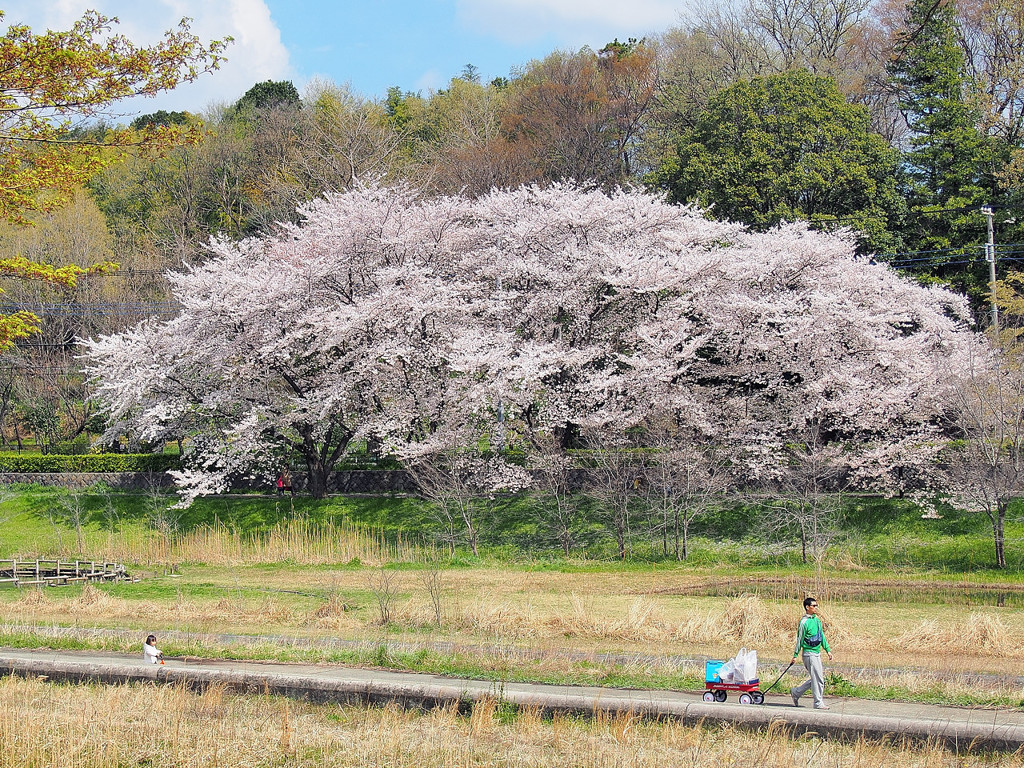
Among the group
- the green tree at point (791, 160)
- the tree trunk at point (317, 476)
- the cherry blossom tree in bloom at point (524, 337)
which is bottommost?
the tree trunk at point (317, 476)

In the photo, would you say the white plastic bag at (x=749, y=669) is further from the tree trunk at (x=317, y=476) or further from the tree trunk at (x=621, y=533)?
the tree trunk at (x=317, y=476)

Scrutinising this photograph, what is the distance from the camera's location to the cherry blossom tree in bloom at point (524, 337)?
26.9 metres

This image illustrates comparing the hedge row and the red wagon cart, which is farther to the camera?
the hedge row

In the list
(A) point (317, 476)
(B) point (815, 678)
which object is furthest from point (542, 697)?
(A) point (317, 476)

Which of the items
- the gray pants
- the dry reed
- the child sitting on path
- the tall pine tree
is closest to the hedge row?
the child sitting on path

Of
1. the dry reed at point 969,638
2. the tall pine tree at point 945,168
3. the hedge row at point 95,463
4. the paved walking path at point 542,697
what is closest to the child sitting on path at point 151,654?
the paved walking path at point 542,697

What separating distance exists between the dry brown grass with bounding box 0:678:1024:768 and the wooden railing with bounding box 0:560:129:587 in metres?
11.9

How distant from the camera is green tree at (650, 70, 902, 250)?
123ft

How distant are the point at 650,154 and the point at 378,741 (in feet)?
143

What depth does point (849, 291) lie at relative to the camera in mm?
28469

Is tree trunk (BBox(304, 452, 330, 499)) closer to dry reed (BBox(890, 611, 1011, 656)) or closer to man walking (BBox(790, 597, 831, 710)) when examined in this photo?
dry reed (BBox(890, 611, 1011, 656))

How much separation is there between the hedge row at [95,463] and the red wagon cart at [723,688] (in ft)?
87.6

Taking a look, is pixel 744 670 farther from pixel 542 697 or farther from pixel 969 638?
pixel 969 638

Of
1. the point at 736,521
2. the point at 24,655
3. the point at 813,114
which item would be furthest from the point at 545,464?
the point at 813,114
